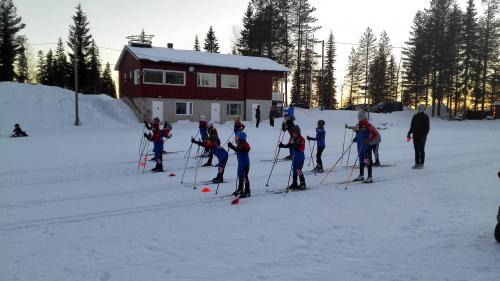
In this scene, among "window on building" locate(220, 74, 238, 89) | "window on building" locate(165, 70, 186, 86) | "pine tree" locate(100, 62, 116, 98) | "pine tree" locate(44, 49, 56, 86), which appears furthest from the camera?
"pine tree" locate(100, 62, 116, 98)

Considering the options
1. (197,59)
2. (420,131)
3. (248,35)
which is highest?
(248,35)

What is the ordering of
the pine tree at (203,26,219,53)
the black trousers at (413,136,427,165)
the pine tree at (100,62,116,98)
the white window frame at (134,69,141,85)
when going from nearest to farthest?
the black trousers at (413,136,427,165) < the white window frame at (134,69,141,85) < the pine tree at (203,26,219,53) < the pine tree at (100,62,116,98)

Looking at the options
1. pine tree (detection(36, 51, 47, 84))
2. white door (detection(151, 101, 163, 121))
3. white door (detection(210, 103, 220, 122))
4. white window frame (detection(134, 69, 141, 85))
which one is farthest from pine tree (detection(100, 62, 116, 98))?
white door (detection(210, 103, 220, 122))

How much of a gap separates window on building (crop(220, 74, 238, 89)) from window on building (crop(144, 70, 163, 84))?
20.6 ft

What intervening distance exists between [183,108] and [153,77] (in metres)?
4.04

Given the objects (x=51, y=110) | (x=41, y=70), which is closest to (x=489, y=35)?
(x=51, y=110)

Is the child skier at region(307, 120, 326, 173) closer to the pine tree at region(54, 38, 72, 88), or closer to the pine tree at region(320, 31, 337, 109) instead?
the pine tree at region(54, 38, 72, 88)

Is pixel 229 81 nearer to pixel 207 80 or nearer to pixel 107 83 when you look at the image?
pixel 207 80

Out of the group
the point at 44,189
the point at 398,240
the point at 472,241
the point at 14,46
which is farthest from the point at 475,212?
the point at 14,46

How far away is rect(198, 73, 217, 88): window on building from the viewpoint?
118 feet

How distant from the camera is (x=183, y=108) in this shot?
3522 cm

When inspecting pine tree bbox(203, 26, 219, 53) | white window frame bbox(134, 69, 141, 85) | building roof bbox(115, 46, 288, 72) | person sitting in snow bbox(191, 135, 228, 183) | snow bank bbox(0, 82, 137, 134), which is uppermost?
pine tree bbox(203, 26, 219, 53)

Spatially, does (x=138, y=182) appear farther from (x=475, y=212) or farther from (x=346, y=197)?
(x=475, y=212)

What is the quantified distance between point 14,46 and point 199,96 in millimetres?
29284
